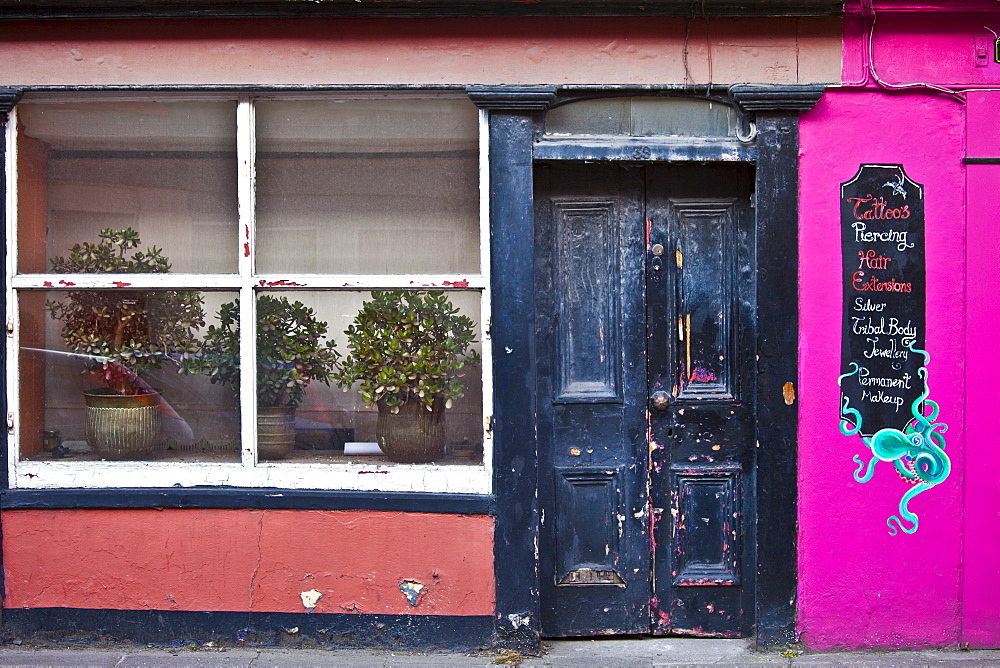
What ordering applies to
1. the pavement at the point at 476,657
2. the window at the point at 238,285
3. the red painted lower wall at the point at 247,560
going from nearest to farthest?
1. the pavement at the point at 476,657
2. the red painted lower wall at the point at 247,560
3. the window at the point at 238,285

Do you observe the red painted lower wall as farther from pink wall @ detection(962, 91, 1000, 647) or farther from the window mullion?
pink wall @ detection(962, 91, 1000, 647)

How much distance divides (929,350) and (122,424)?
4.26m

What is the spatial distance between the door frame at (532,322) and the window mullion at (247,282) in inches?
47.8

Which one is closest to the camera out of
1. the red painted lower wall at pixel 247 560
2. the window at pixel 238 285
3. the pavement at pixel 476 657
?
the pavement at pixel 476 657

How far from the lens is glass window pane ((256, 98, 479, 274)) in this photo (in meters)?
4.28

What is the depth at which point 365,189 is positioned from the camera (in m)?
4.34

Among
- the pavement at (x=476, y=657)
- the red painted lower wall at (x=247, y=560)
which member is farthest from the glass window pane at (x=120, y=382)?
the pavement at (x=476, y=657)

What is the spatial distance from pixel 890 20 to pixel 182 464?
431 centimetres

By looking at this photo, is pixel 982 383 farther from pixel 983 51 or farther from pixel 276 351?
pixel 276 351

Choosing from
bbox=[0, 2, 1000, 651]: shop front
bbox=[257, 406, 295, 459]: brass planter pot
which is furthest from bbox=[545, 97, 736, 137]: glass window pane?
bbox=[257, 406, 295, 459]: brass planter pot

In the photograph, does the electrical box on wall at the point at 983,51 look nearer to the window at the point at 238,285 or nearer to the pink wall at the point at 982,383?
the pink wall at the point at 982,383

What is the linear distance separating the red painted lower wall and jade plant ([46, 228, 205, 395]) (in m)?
0.78

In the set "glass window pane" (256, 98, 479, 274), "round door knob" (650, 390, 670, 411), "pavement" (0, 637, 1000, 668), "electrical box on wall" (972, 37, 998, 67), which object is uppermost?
"electrical box on wall" (972, 37, 998, 67)

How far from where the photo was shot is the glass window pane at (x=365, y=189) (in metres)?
4.28
